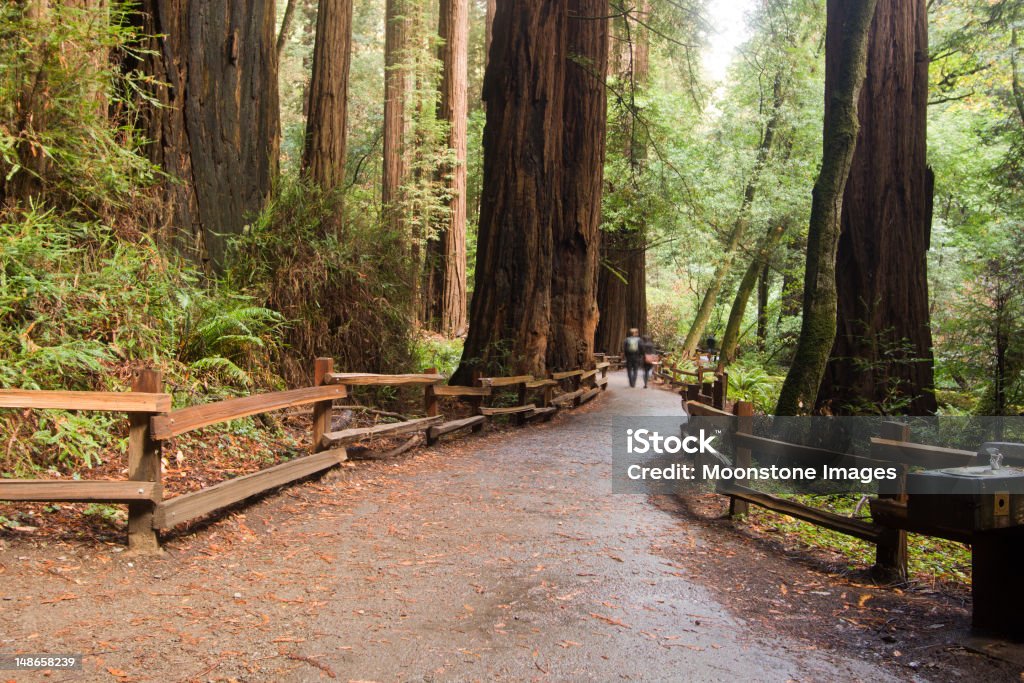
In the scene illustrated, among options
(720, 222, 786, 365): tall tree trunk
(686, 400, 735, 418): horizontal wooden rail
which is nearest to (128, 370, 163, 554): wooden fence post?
(686, 400, 735, 418): horizontal wooden rail

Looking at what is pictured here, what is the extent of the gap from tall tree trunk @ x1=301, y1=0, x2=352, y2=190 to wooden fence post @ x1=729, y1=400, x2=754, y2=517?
8640 millimetres

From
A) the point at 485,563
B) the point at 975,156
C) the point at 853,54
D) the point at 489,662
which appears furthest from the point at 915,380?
the point at 975,156

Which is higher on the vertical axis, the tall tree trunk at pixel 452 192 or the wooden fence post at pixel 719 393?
the tall tree trunk at pixel 452 192

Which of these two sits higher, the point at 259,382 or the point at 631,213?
the point at 631,213

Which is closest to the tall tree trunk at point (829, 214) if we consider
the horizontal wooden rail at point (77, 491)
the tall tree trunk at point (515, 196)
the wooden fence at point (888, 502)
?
the wooden fence at point (888, 502)

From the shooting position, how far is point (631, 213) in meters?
25.4

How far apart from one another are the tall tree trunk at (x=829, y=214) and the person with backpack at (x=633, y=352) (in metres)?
14.0

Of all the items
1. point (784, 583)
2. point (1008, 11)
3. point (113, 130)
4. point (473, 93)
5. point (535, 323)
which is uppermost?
point (473, 93)

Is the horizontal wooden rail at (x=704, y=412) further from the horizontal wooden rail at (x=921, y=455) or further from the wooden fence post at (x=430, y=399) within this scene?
the wooden fence post at (x=430, y=399)

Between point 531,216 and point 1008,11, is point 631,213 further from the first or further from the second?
point 1008,11

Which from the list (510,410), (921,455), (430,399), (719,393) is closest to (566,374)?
(510,410)

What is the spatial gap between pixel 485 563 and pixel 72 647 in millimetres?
2757

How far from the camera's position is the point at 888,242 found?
33.3 ft

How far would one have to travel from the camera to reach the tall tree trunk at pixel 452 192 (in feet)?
67.4
